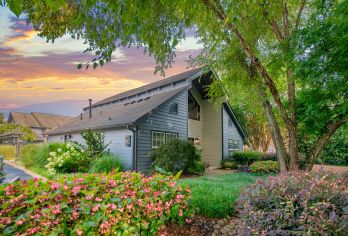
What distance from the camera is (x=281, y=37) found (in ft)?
28.2

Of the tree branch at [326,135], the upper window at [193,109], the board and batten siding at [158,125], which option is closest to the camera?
the tree branch at [326,135]

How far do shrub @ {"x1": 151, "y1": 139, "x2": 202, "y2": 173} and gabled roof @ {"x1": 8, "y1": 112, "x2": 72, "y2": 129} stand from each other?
107ft

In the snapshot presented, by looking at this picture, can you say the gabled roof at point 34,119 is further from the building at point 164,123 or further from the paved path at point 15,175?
the paved path at point 15,175

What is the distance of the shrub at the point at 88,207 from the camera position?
263 centimetres

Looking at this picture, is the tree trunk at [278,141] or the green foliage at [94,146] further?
the green foliage at [94,146]

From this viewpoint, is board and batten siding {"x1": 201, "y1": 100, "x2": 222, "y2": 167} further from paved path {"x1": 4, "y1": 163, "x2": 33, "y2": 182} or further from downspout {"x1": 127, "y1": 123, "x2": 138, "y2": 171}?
paved path {"x1": 4, "y1": 163, "x2": 33, "y2": 182}

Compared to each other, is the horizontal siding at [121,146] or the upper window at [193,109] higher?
the upper window at [193,109]

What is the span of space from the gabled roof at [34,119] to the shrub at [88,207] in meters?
39.8

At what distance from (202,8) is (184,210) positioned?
4969 mm

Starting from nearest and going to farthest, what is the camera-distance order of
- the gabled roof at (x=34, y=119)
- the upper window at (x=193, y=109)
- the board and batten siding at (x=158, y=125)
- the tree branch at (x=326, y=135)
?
the tree branch at (x=326, y=135)
the board and batten siding at (x=158, y=125)
the upper window at (x=193, y=109)
the gabled roof at (x=34, y=119)

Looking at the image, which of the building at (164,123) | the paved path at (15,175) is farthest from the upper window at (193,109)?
the paved path at (15,175)

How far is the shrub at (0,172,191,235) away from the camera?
8.64 ft

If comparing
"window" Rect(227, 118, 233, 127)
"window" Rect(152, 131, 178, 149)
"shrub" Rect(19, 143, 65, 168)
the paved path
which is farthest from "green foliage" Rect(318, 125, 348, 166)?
the paved path

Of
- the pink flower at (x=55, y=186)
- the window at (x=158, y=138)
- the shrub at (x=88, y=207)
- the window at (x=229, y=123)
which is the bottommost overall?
the shrub at (x=88, y=207)
